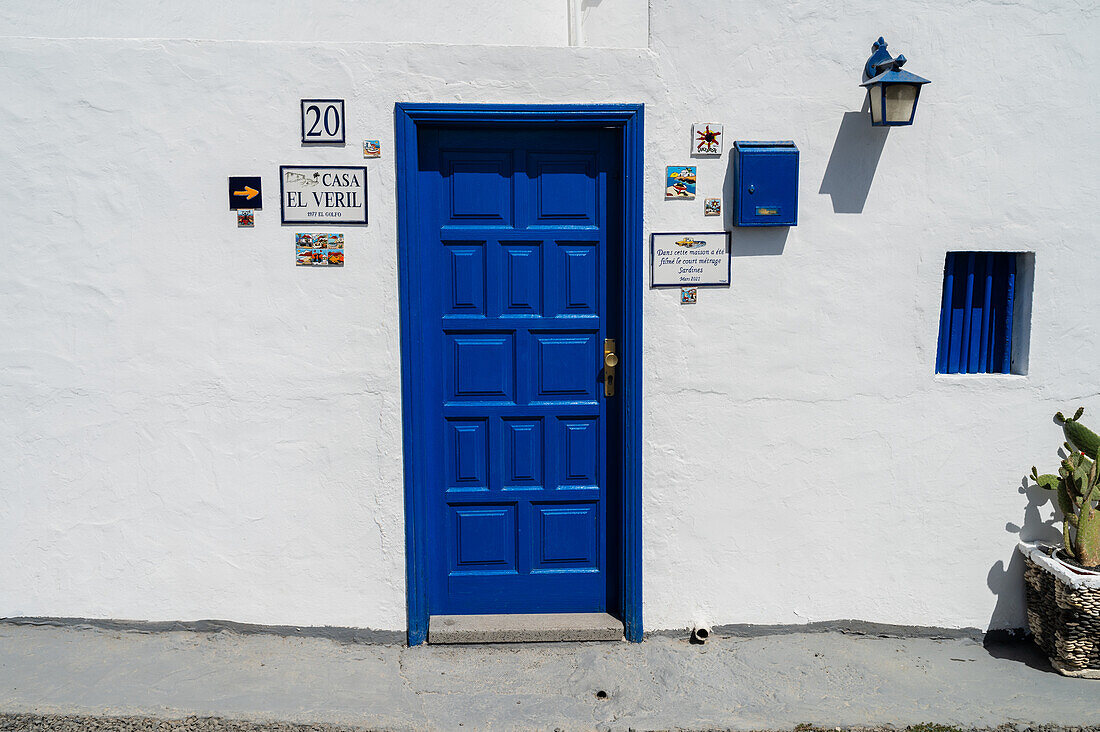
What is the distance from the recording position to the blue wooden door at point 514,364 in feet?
12.7

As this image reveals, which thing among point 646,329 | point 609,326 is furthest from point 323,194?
point 646,329

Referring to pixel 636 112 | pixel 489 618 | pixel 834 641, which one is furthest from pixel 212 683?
pixel 636 112

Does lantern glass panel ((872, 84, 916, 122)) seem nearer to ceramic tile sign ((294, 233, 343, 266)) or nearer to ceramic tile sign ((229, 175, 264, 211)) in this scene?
ceramic tile sign ((294, 233, 343, 266))

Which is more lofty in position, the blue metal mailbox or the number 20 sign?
the number 20 sign

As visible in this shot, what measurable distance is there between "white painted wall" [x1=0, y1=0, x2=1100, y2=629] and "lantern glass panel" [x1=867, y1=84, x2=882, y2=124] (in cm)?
10

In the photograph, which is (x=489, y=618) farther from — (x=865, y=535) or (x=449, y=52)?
(x=449, y=52)

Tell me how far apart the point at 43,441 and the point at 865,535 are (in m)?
3.81

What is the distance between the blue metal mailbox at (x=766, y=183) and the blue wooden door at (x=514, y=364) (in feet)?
1.90

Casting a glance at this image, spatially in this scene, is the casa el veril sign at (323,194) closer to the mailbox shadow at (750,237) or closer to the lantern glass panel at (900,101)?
the mailbox shadow at (750,237)

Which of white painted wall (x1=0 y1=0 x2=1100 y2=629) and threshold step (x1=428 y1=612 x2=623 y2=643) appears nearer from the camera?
white painted wall (x1=0 y1=0 x2=1100 y2=629)

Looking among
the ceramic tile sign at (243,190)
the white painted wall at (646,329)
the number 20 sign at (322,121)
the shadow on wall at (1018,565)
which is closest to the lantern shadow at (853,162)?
the white painted wall at (646,329)

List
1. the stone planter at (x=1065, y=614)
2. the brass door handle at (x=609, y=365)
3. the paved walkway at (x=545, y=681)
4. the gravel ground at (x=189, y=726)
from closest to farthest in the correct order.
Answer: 1. the gravel ground at (x=189, y=726)
2. the paved walkway at (x=545, y=681)
3. the stone planter at (x=1065, y=614)
4. the brass door handle at (x=609, y=365)

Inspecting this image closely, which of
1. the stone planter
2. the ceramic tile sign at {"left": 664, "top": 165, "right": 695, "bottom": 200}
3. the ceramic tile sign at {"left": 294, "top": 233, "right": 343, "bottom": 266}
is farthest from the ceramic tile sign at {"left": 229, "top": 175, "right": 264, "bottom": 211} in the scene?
the stone planter

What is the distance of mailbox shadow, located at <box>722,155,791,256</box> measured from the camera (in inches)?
151
